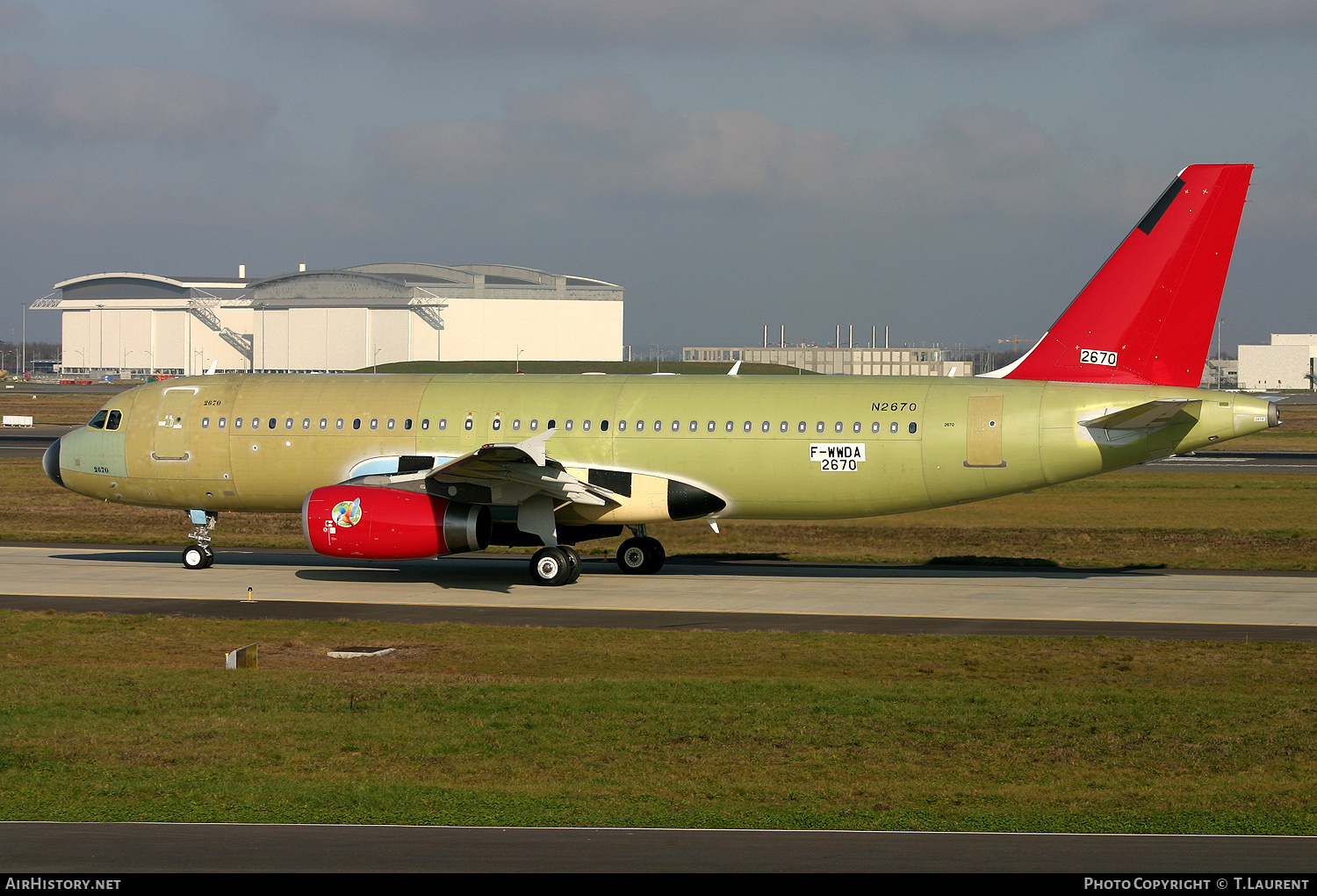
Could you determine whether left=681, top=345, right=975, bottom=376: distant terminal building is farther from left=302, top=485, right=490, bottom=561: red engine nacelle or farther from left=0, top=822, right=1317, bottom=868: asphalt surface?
left=0, top=822, right=1317, bottom=868: asphalt surface

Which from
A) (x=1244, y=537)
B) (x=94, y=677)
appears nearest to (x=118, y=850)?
(x=94, y=677)

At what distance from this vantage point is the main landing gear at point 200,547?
31.8 metres

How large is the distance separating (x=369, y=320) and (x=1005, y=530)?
118 m

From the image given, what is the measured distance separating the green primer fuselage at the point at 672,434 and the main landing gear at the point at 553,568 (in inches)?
49.3

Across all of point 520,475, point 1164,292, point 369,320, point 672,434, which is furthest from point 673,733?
point 369,320

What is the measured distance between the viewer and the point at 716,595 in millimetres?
27594

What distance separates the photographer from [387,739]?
14.9 meters

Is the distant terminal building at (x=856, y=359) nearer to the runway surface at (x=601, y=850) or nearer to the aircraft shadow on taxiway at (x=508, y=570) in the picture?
the aircraft shadow on taxiway at (x=508, y=570)

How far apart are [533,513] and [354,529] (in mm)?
4106

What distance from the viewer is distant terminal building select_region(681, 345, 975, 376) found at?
441ft

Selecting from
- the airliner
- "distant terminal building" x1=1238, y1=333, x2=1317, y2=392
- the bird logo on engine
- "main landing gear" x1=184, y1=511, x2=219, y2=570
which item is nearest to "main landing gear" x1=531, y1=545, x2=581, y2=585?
the airliner

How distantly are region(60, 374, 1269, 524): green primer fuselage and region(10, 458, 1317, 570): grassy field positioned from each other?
5849 millimetres

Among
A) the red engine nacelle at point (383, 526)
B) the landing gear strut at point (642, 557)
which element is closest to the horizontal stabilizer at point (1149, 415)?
the landing gear strut at point (642, 557)
